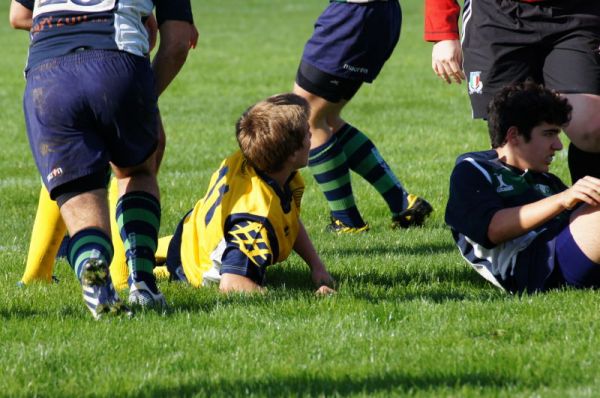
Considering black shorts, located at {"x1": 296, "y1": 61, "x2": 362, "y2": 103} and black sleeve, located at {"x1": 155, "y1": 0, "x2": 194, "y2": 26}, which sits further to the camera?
black shorts, located at {"x1": 296, "y1": 61, "x2": 362, "y2": 103}

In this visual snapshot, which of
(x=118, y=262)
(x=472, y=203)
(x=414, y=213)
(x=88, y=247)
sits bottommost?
(x=414, y=213)

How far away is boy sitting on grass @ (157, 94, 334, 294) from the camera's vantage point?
5.55 meters

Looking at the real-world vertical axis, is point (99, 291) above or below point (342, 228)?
above

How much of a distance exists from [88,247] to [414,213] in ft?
11.1

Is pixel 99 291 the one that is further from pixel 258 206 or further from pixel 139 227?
pixel 258 206

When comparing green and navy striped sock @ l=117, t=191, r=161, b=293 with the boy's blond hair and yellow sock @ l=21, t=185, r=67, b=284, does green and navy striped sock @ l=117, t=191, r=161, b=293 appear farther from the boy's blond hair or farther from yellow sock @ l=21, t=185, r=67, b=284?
yellow sock @ l=21, t=185, r=67, b=284

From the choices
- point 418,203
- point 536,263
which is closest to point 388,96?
point 418,203

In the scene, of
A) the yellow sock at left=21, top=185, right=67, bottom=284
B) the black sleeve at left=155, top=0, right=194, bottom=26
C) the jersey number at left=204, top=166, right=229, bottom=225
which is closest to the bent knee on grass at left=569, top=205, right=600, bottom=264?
the jersey number at left=204, top=166, right=229, bottom=225

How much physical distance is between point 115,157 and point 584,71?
7.41ft

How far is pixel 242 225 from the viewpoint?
220 inches

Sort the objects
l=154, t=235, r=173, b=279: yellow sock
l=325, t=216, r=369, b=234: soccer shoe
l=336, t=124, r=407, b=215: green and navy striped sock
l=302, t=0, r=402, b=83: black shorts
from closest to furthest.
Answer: l=154, t=235, r=173, b=279: yellow sock
l=302, t=0, r=402, b=83: black shorts
l=325, t=216, r=369, b=234: soccer shoe
l=336, t=124, r=407, b=215: green and navy striped sock

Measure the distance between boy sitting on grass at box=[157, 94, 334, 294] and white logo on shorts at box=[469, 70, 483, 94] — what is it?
2.97 ft

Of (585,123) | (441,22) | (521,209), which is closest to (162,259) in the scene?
(441,22)

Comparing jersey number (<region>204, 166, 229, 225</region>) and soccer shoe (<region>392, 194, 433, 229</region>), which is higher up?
jersey number (<region>204, 166, 229, 225</region>)
